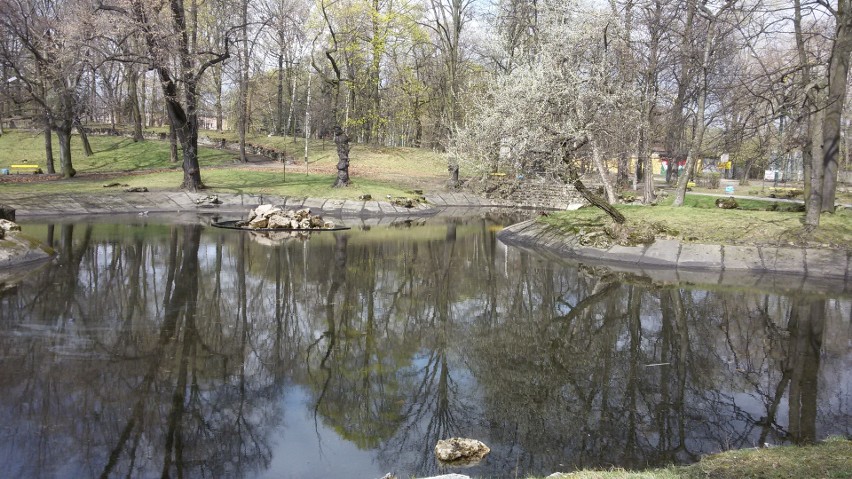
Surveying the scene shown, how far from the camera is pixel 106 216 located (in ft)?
79.2

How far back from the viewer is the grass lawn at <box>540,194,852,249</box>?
51.5ft

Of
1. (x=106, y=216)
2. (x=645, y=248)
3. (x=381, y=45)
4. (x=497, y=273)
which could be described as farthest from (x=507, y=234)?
(x=381, y=45)

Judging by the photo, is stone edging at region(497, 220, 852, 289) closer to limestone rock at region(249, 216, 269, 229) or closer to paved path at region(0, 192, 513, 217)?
limestone rock at region(249, 216, 269, 229)

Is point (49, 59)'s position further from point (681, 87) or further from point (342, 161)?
point (681, 87)

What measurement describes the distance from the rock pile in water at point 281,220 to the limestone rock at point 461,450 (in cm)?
1654

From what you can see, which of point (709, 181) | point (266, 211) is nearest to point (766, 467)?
point (266, 211)

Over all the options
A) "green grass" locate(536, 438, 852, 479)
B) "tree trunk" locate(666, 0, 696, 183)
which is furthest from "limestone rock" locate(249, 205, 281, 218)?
"green grass" locate(536, 438, 852, 479)

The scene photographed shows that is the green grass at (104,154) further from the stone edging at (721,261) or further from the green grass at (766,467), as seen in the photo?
the green grass at (766,467)

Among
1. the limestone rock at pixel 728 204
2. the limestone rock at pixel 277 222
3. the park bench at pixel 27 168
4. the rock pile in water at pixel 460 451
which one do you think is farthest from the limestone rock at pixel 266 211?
the park bench at pixel 27 168

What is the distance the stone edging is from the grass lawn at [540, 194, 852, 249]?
0.37m

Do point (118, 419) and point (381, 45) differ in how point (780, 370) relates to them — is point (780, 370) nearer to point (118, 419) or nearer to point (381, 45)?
point (118, 419)

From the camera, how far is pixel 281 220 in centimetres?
2141

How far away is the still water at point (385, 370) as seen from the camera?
553 centimetres

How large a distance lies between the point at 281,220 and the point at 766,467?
61.1 ft
